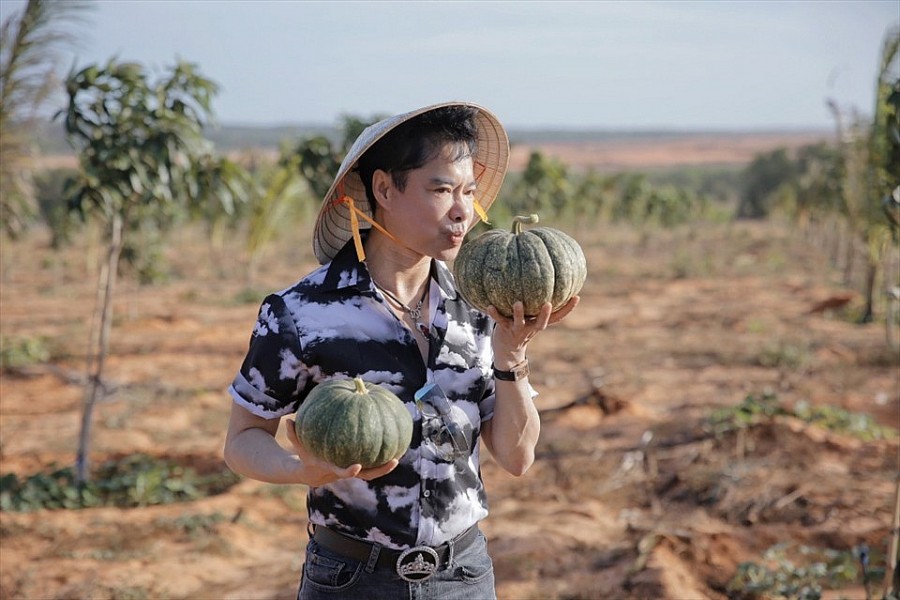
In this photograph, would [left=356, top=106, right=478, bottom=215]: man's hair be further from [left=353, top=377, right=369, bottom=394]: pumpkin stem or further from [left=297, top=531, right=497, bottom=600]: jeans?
[left=297, top=531, right=497, bottom=600]: jeans

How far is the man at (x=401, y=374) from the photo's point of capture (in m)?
2.03

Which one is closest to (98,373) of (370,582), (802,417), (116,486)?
(116,486)

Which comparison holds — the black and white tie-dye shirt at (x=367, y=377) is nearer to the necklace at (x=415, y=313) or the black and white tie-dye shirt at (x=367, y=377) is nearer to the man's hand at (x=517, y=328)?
the necklace at (x=415, y=313)

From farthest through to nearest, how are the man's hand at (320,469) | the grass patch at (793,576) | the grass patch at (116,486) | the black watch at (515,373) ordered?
the grass patch at (116,486), the grass patch at (793,576), the black watch at (515,373), the man's hand at (320,469)

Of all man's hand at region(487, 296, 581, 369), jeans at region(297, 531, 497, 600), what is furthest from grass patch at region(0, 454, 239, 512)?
man's hand at region(487, 296, 581, 369)

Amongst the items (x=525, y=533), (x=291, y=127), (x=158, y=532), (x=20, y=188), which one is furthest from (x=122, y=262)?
(x=525, y=533)

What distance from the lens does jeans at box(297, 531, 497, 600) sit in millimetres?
2057

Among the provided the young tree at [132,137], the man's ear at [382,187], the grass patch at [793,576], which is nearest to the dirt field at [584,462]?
the grass patch at [793,576]

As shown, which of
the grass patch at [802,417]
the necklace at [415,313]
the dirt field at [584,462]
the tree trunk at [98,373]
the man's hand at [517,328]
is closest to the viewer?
the man's hand at [517,328]

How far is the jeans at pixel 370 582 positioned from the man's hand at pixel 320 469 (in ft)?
0.94

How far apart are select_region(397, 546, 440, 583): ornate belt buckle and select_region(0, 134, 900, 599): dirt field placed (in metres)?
3.17

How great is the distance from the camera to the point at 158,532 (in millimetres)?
6223

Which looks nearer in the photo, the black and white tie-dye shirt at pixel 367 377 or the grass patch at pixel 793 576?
the black and white tie-dye shirt at pixel 367 377

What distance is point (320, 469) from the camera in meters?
1.85
